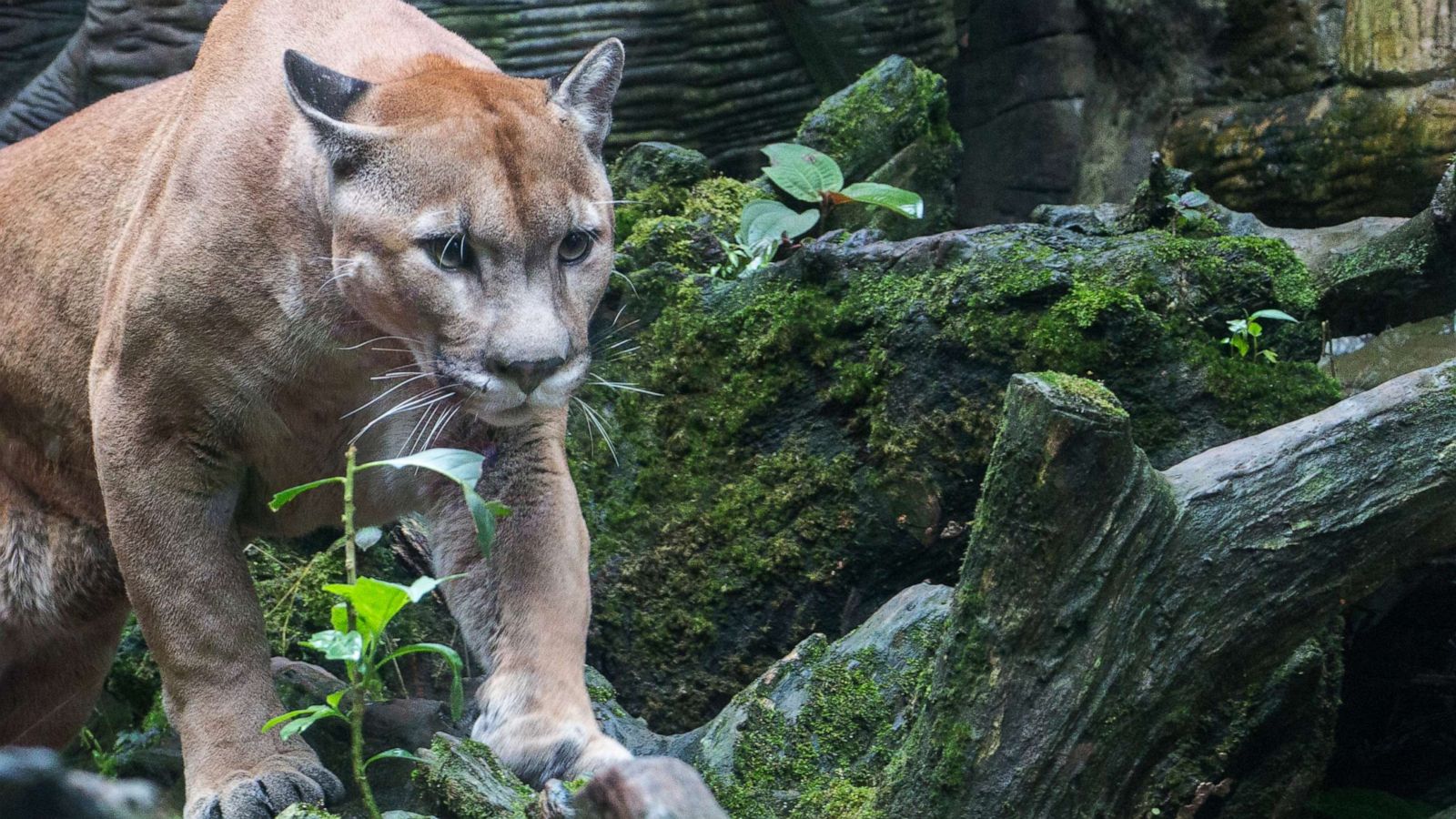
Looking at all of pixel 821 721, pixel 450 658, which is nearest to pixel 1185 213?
pixel 821 721

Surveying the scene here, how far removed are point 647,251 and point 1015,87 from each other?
511cm

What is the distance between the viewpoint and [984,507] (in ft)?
9.75

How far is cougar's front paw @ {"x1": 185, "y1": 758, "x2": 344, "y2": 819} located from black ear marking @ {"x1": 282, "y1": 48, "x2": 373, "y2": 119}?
5.83 feet

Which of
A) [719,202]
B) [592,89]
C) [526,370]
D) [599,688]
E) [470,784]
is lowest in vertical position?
[599,688]

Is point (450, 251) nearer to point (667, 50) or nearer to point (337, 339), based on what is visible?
point (337, 339)

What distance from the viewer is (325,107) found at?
382cm

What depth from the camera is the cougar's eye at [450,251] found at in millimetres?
3619

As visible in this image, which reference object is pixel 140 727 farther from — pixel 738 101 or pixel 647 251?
pixel 738 101

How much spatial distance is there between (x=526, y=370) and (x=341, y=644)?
819 mm

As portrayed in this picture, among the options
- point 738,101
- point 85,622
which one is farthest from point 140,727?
point 738,101

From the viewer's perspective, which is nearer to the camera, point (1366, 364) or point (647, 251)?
point (647, 251)

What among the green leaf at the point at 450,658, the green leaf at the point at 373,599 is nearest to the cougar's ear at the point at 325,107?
the green leaf at the point at 373,599

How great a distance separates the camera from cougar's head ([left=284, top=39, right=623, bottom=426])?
3.59 metres

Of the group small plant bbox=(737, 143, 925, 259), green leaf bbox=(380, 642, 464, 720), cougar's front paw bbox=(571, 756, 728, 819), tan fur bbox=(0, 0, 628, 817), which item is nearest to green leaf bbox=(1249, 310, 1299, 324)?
small plant bbox=(737, 143, 925, 259)
